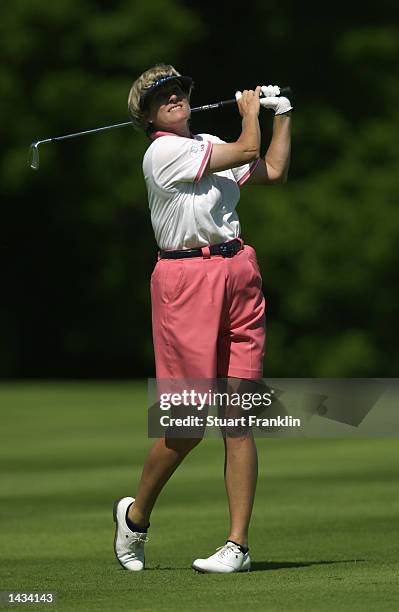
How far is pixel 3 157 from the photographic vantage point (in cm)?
2039

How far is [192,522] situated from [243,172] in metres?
2.47

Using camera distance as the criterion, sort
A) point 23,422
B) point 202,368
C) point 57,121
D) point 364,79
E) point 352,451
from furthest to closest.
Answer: point 364,79 → point 57,121 → point 23,422 → point 352,451 → point 202,368

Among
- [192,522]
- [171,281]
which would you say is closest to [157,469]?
[171,281]

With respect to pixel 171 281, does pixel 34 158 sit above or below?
above

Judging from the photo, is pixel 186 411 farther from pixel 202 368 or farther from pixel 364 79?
pixel 364 79

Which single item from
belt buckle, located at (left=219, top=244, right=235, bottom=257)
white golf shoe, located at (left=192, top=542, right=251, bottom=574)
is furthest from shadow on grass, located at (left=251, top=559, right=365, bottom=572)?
belt buckle, located at (left=219, top=244, right=235, bottom=257)

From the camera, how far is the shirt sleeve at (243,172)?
6066 millimetres

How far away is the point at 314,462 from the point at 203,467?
84 cm

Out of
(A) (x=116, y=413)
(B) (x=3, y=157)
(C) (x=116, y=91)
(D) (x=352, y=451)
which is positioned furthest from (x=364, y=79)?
(D) (x=352, y=451)

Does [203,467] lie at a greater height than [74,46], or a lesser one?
lesser

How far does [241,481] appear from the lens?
588 centimetres

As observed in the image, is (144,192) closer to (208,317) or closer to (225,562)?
(208,317)

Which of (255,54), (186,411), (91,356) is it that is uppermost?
(255,54)

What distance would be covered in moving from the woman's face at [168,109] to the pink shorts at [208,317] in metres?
0.52
